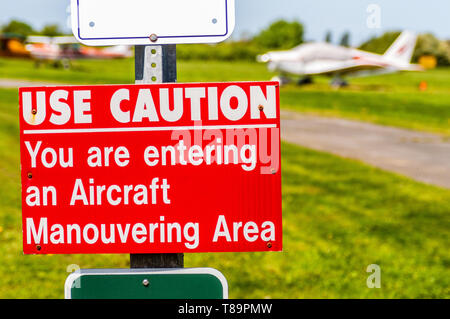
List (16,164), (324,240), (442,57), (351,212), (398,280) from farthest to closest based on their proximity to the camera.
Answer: (442,57) → (16,164) → (351,212) → (324,240) → (398,280)

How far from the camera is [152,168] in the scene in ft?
6.57

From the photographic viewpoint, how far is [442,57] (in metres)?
88.1

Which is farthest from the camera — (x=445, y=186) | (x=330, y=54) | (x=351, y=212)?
(x=330, y=54)

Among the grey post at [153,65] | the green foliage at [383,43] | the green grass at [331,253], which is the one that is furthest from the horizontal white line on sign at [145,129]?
the green foliage at [383,43]

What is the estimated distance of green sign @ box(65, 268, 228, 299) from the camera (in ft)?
6.75

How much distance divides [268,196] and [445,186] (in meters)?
8.13

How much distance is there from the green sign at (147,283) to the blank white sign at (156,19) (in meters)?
0.78

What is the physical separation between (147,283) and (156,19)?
893mm

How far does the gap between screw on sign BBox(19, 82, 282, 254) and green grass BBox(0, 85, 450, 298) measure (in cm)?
326

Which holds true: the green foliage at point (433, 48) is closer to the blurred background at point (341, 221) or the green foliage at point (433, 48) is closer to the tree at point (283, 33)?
the tree at point (283, 33)

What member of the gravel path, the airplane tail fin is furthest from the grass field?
the airplane tail fin

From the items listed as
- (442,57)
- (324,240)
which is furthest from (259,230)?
(442,57)

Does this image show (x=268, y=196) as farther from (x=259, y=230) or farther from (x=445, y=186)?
(x=445, y=186)
